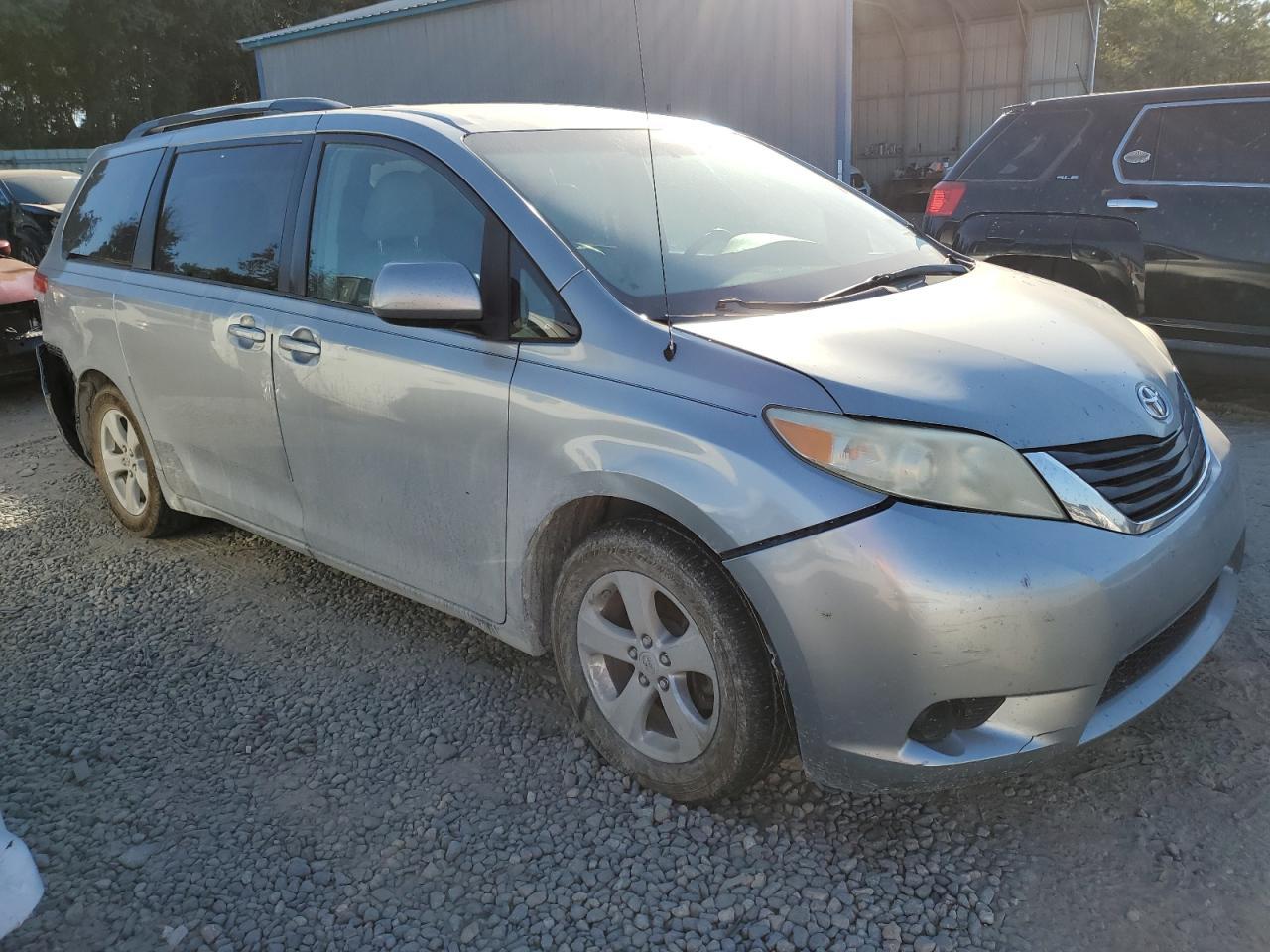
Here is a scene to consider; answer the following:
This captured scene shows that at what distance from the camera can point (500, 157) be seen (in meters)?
2.96

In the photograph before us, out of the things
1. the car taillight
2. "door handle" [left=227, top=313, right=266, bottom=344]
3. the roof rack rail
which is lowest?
the car taillight

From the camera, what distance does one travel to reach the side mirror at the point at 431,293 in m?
2.69

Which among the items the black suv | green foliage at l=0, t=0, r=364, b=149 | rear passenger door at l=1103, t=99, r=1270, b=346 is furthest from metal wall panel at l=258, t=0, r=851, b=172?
green foliage at l=0, t=0, r=364, b=149

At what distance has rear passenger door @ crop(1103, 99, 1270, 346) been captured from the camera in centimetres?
538

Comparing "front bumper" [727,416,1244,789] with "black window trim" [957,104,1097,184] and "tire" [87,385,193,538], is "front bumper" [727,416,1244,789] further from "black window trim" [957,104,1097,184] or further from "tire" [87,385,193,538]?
"black window trim" [957,104,1097,184]

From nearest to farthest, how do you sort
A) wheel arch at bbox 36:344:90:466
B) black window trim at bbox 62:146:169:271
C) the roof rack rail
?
1. the roof rack rail
2. black window trim at bbox 62:146:169:271
3. wheel arch at bbox 36:344:90:466

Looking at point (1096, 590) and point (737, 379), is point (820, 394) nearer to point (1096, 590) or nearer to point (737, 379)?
point (737, 379)

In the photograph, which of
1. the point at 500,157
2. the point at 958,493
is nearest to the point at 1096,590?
the point at 958,493

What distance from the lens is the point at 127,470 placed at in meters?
4.57

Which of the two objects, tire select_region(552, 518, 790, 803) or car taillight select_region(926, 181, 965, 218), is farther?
car taillight select_region(926, 181, 965, 218)

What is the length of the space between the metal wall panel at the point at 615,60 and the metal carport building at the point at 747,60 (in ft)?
0.06

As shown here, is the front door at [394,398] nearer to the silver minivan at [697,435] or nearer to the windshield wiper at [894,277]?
the silver minivan at [697,435]

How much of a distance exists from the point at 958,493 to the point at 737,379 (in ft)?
1.78

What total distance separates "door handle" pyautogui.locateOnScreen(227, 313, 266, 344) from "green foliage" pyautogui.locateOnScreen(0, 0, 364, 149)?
27.9m
